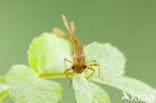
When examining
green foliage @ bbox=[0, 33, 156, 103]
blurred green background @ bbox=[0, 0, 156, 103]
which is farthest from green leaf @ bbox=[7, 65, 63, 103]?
blurred green background @ bbox=[0, 0, 156, 103]

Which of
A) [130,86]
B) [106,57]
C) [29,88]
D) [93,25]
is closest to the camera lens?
[29,88]

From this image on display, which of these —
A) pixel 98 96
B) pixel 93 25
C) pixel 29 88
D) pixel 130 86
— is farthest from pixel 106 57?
pixel 93 25

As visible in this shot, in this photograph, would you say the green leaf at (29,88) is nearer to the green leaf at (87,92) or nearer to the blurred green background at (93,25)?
the green leaf at (87,92)

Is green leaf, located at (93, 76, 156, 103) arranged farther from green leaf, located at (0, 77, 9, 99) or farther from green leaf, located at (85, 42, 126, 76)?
green leaf, located at (0, 77, 9, 99)

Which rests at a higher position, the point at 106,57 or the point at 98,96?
the point at 106,57

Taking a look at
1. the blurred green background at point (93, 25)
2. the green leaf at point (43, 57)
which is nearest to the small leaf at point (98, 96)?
the green leaf at point (43, 57)

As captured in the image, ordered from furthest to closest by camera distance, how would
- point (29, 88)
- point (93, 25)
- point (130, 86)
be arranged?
point (93, 25), point (130, 86), point (29, 88)

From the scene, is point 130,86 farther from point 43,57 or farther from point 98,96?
point 43,57
